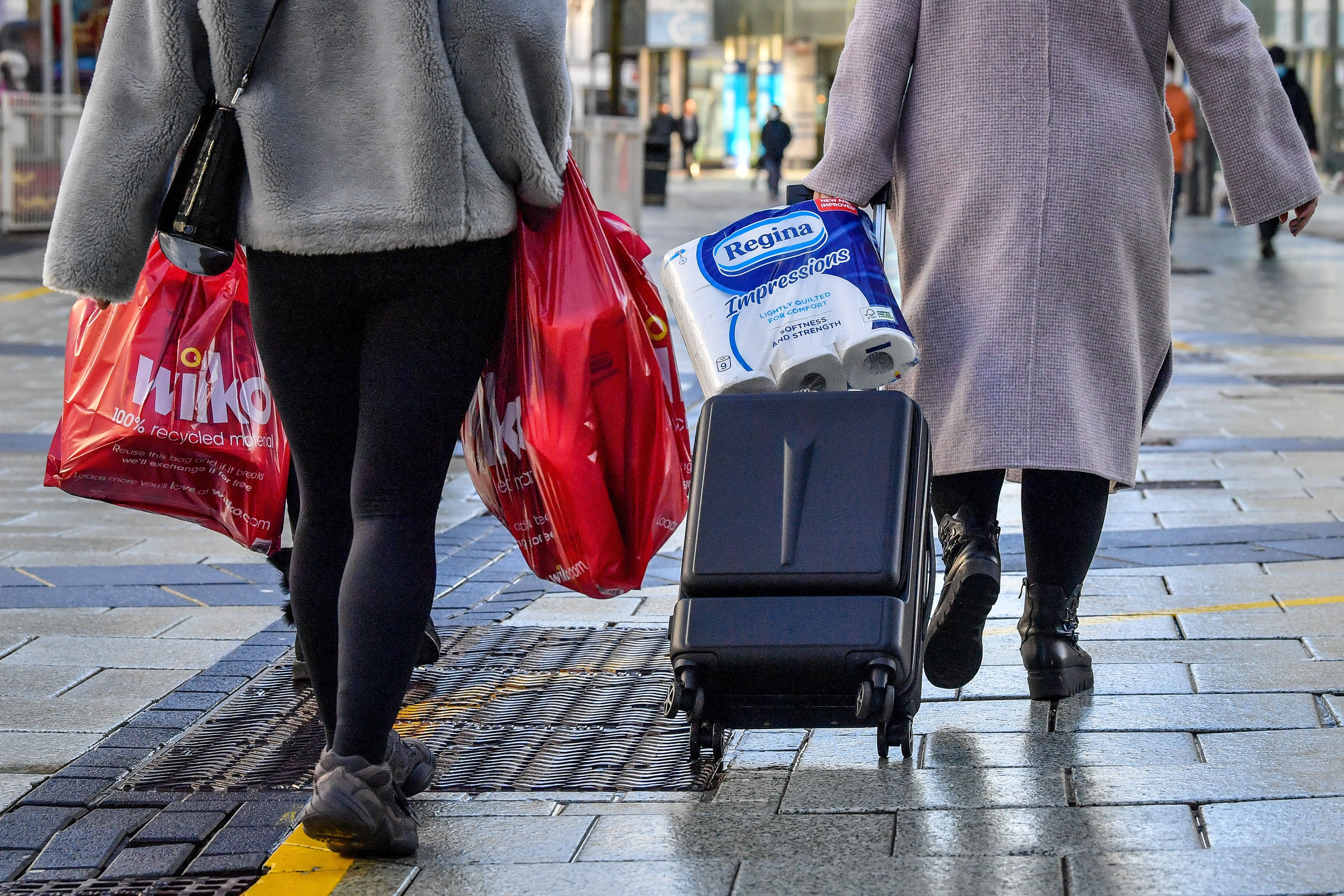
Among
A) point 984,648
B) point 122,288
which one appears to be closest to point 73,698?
point 122,288

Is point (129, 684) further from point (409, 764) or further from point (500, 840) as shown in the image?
point (500, 840)

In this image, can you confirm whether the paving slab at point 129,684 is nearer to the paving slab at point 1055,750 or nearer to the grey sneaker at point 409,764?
the grey sneaker at point 409,764

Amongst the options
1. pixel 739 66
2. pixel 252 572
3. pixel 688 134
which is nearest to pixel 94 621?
pixel 252 572

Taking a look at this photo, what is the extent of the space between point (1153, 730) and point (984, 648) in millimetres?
749

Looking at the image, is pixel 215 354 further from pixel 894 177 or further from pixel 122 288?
pixel 894 177

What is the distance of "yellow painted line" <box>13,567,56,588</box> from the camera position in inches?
180

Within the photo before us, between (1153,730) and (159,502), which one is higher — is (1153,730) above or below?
below

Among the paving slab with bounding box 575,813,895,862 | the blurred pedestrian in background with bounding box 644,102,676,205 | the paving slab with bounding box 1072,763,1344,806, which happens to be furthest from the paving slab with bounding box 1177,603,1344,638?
the blurred pedestrian in background with bounding box 644,102,676,205

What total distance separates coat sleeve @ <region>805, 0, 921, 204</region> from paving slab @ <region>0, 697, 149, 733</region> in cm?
169

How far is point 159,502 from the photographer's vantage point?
3.43 metres

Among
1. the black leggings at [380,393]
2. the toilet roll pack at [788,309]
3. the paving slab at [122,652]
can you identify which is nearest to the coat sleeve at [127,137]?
the black leggings at [380,393]

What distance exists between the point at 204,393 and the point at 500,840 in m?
1.14

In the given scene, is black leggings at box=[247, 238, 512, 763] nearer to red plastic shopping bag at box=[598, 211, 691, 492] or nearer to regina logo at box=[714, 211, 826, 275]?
red plastic shopping bag at box=[598, 211, 691, 492]

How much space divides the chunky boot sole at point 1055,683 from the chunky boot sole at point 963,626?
0.54ft
